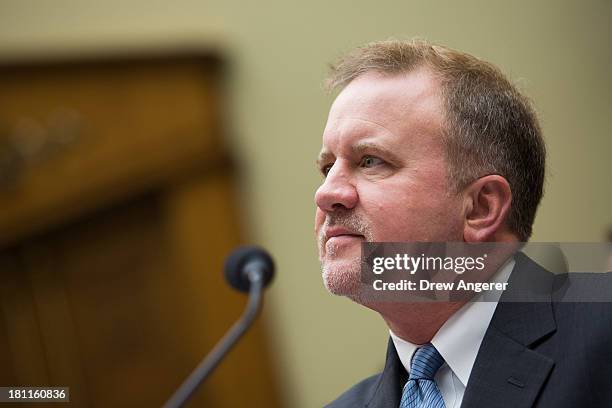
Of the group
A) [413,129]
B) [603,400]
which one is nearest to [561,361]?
[603,400]

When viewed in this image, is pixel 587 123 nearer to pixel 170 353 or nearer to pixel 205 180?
pixel 205 180

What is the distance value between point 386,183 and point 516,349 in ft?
1.27

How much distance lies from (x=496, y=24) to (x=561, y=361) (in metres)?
3.03

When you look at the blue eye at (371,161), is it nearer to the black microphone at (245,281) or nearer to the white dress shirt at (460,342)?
the white dress shirt at (460,342)

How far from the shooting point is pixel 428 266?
1823 millimetres

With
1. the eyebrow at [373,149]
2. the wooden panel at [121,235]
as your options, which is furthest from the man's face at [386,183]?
the wooden panel at [121,235]

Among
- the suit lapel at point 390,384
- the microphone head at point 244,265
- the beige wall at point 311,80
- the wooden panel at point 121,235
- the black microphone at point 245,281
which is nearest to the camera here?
the suit lapel at point 390,384

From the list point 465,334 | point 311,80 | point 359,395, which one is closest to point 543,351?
point 465,334

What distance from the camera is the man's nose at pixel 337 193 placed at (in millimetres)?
1815

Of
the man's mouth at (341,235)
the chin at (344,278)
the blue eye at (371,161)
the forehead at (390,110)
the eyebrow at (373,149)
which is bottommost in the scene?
the chin at (344,278)

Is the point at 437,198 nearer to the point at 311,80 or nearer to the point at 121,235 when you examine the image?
the point at 311,80

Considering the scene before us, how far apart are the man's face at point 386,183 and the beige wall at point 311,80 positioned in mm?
2501

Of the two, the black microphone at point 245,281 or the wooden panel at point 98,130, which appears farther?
the wooden panel at point 98,130

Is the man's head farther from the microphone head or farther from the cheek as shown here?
the microphone head
